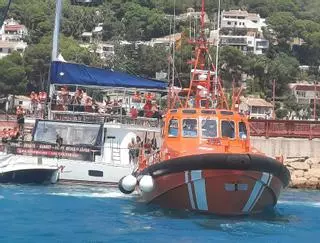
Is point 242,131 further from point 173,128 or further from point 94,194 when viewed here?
point 94,194

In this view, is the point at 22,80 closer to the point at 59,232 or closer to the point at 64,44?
the point at 64,44

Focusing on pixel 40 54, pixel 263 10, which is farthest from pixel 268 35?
pixel 40 54

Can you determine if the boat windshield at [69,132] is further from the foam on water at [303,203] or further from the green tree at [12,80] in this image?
the green tree at [12,80]

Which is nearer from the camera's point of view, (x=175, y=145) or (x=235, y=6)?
(x=175, y=145)

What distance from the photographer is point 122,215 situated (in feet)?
74.0

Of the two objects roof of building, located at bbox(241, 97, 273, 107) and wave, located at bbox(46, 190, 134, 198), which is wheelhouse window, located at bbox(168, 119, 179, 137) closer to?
wave, located at bbox(46, 190, 134, 198)

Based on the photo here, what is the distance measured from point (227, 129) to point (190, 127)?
3.76ft

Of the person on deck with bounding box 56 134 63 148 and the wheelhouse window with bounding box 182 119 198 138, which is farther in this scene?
the person on deck with bounding box 56 134 63 148

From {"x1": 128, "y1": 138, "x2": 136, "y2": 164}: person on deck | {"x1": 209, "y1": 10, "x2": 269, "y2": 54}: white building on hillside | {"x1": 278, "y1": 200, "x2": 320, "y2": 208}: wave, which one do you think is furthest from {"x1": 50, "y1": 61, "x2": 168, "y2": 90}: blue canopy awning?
{"x1": 209, "y1": 10, "x2": 269, "y2": 54}: white building on hillside

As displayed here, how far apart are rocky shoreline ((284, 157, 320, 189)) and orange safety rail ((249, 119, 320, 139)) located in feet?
4.90

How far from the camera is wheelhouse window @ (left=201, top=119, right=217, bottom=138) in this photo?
23359 millimetres

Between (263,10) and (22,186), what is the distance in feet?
549

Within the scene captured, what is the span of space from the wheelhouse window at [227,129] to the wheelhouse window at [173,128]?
58.3 inches

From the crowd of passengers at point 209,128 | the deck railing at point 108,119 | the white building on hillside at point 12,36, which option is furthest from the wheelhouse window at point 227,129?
the white building on hillside at point 12,36
